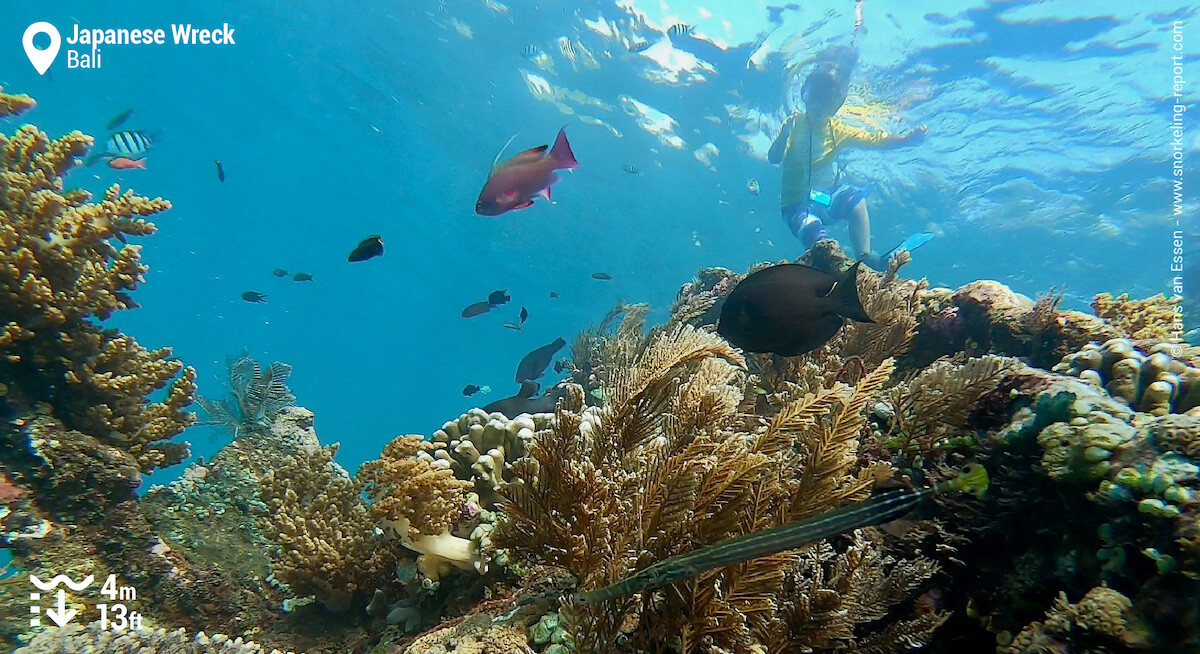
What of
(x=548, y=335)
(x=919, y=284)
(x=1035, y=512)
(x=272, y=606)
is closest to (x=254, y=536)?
(x=272, y=606)

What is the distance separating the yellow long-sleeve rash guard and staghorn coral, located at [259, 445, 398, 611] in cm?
1005

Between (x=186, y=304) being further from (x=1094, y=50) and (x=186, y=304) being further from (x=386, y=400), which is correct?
(x=1094, y=50)

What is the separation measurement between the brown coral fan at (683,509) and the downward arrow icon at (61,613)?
3479 millimetres

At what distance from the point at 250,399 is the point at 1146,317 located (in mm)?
10015

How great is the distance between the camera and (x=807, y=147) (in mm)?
13930

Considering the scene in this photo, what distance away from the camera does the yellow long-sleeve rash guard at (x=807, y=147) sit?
11.3m

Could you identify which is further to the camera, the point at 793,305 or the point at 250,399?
the point at 250,399

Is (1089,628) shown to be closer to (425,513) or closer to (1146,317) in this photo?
(425,513)

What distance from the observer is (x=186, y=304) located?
7294 cm

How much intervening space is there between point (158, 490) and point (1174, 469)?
20.9 feet

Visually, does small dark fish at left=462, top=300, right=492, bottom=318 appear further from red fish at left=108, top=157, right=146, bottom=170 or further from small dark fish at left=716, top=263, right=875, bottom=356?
small dark fish at left=716, top=263, right=875, bottom=356

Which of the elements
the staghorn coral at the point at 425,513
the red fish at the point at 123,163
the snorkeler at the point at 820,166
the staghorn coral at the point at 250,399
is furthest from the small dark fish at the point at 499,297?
the staghorn coral at the point at 425,513

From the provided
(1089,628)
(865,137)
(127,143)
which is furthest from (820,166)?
(127,143)

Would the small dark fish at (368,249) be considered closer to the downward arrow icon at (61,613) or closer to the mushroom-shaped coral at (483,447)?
the mushroom-shaped coral at (483,447)
